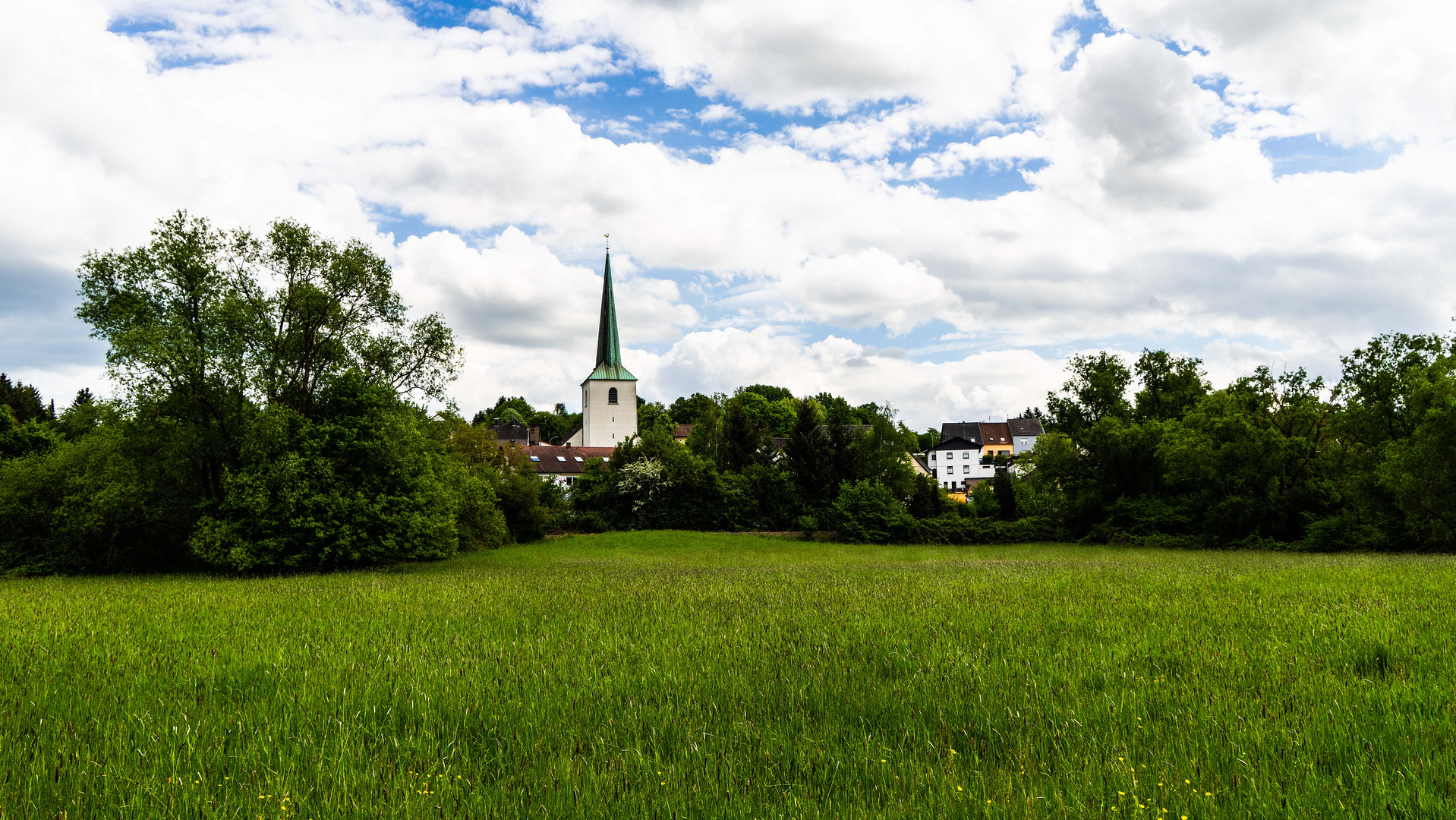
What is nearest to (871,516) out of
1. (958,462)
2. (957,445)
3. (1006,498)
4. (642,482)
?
(1006,498)

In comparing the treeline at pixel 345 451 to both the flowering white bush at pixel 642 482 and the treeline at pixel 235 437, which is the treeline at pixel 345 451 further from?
the flowering white bush at pixel 642 482

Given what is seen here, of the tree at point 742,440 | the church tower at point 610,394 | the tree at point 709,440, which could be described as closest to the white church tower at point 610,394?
the church tower at point 610,394

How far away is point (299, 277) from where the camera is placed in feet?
90.2

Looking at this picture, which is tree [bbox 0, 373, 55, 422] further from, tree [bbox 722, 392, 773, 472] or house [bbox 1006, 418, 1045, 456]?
house [bbox 1006, 418, 1045, 456]

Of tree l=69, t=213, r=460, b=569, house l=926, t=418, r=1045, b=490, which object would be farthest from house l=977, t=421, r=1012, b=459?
tree l=69, t=213, r=460, b=569

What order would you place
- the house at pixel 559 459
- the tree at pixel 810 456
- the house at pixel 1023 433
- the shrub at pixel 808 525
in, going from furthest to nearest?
the house at pixel 1023 433 < the house at pixel 559 459 < the tree at pixel 810 456 < the shrub at pixel 808 525

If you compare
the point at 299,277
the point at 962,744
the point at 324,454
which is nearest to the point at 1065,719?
the point at 962,744

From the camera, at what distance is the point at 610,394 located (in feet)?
389

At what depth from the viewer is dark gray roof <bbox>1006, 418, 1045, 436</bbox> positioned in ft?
447

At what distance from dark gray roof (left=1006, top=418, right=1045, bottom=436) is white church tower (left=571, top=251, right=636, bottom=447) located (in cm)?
7078

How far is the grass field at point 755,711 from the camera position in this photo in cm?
372

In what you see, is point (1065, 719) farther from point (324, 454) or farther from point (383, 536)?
point (324, 454)

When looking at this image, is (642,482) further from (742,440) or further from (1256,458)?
(1256,458)

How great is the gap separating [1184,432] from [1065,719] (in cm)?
4185
